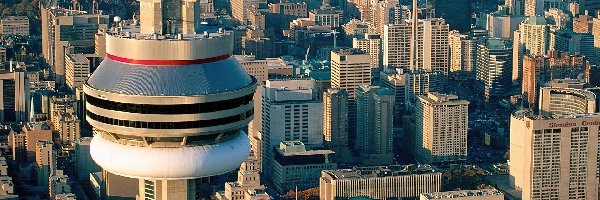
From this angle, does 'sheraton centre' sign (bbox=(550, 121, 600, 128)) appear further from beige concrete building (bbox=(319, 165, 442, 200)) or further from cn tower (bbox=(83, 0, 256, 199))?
cn tower (bbox=(83, 0, 256, 199))

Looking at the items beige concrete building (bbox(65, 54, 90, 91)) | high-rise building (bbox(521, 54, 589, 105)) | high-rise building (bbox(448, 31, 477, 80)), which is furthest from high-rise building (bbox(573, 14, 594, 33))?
beige concrete building (bbox(65, 54, 90, 91))

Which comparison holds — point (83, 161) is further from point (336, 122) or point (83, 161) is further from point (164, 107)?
point (164, 107)

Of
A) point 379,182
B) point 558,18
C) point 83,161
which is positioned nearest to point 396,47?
point 558,18

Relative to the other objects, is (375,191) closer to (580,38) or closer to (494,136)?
(494,136)

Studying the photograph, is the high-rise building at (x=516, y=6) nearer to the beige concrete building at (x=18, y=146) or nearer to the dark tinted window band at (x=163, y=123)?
the beige concrete building at (x=18, y=146)

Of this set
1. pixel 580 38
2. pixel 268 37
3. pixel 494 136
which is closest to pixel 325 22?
pixel 268 37

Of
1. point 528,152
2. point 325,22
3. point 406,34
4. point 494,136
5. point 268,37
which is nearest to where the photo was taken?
point 528,152

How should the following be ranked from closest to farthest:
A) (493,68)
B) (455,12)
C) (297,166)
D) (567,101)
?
1. (297,166)
2. (567,101)
3. (493,68)
4. (455,12)
